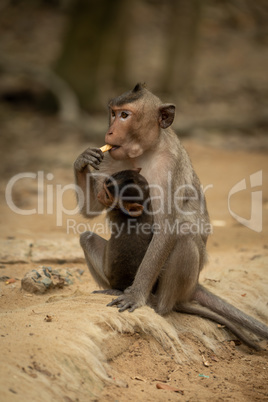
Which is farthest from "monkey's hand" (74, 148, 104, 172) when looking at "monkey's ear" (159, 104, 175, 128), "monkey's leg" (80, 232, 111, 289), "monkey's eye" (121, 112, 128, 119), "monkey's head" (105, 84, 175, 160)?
"monkey's leg" (80, 232, 111, 289)

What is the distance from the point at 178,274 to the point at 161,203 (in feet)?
2.05

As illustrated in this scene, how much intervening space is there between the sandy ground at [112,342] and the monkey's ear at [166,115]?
161 centimetres

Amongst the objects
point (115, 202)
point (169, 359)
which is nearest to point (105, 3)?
point (115, 202)

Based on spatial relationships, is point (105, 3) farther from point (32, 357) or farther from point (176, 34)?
point (32, 357)

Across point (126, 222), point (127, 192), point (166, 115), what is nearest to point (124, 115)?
point (166, 115)

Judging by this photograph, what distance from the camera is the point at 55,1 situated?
83.8ft

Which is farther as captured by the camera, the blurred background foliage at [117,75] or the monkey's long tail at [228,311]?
the blurred background foliage at [117,75]

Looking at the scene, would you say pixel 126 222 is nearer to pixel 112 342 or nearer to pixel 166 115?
pixel 166 115

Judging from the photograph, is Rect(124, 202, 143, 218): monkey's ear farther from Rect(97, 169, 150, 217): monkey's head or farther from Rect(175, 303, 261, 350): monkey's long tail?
Rect(175, 303, 261, 350): monkey's long tail

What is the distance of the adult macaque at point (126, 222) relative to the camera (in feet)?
15.7

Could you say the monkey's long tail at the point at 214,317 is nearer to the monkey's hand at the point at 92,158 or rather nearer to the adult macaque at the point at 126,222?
the adult macaque at the point at 126,222

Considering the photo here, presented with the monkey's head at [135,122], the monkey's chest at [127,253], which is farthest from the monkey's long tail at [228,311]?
the monkey's head at [135,122]

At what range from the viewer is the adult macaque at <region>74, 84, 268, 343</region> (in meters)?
4.74

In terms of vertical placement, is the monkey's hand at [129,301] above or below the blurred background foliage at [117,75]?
below
